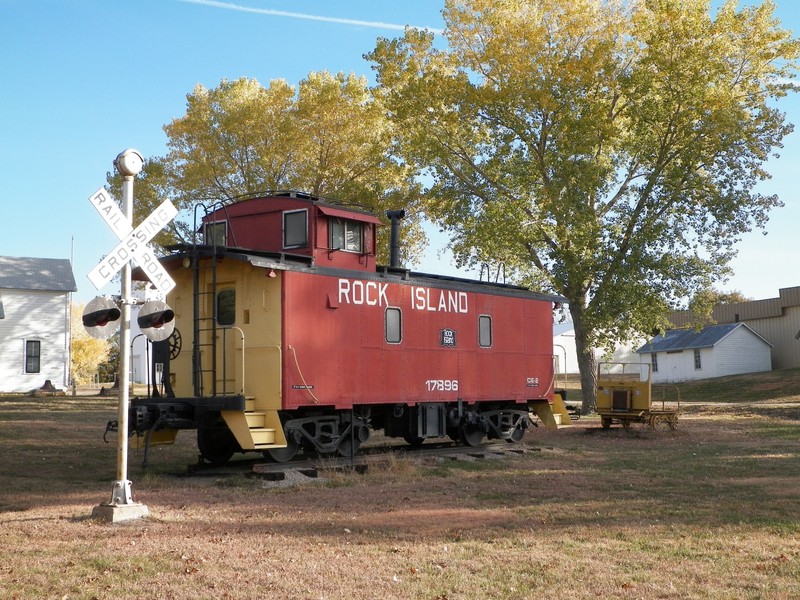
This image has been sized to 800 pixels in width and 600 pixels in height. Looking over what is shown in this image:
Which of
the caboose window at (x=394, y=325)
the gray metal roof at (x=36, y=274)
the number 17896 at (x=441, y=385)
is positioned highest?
the gray metal roof at (x=36, y=274)

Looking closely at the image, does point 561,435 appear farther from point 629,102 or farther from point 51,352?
point 51,352

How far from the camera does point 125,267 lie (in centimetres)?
1086

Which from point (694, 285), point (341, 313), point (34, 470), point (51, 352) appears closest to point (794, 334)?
point (694, 285)

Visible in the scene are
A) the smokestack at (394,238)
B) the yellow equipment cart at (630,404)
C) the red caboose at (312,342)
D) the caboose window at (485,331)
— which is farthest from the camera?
the yellow equipment cart at (630,404)

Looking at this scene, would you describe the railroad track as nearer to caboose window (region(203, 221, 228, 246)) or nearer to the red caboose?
the red caboose

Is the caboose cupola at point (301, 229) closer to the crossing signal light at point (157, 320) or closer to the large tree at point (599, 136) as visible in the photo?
the crossing signal light at point (157, 320)

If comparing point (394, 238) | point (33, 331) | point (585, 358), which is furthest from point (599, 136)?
point (33, 331)

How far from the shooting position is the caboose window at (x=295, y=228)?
57.0 ft

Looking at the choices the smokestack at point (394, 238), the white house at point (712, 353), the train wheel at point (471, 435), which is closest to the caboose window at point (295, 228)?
the smokestack at point (394, 238)

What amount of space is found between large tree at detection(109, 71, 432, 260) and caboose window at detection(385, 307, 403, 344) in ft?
57.8

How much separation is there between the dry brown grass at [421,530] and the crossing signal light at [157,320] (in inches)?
89.1

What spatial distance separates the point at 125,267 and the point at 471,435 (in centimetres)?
1172

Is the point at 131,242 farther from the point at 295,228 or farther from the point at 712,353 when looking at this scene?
the point at 712,353

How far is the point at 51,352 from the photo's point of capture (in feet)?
141
